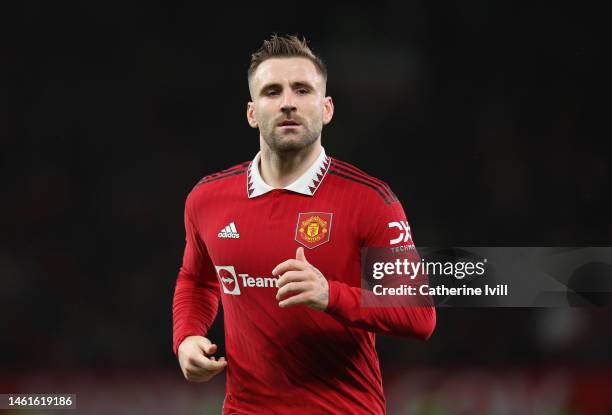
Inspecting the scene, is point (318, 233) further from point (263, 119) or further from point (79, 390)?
point (79, 390)

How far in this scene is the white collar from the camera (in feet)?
7.96

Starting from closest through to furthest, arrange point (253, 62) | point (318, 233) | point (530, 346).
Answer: point (318, 233) → point (253, 62) → point (530, 346)

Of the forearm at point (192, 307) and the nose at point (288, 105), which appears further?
the forearm at point (192, 307)

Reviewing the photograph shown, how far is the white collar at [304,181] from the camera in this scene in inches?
95.5

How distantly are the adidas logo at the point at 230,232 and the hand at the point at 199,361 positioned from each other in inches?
14.3

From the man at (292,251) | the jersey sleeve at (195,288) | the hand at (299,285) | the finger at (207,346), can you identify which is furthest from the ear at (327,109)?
the finger at (207,346)

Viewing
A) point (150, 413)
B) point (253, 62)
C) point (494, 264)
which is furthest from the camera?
point (150, 413)

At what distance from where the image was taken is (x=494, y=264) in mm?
3305

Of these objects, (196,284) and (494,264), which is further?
(494,264)

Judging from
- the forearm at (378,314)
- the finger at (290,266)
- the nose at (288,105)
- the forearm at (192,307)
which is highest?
the nose at (288,105)

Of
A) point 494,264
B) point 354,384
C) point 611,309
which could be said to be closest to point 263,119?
point 354,384

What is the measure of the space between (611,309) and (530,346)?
25.0 inches

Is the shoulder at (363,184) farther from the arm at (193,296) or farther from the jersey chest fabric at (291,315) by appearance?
the arm at (193,296)

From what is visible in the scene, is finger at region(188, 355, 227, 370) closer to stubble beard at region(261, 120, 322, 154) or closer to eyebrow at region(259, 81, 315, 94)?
stubble beard at region(261, 120, 322, 154)
